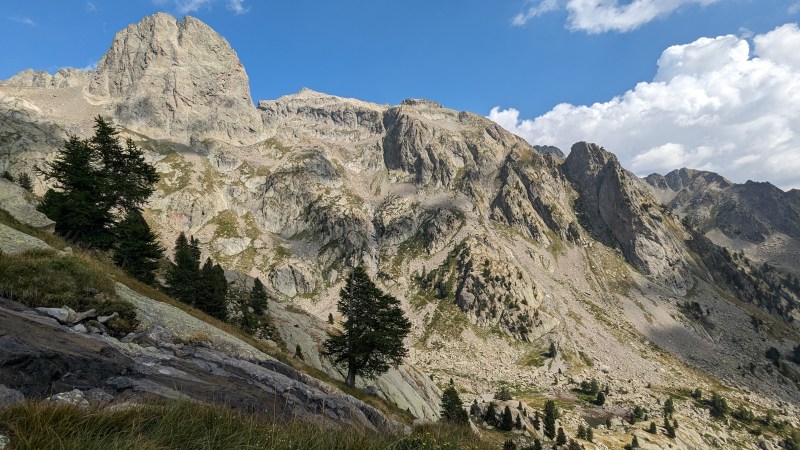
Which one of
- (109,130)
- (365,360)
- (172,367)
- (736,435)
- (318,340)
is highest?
(109,130)

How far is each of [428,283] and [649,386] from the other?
97.9m

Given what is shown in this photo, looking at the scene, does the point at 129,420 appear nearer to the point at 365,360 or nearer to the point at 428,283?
the point at 365,360

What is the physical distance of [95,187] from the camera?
30578 mm

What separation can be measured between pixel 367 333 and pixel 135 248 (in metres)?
23.6

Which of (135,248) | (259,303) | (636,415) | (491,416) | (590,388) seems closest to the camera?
(135,248)

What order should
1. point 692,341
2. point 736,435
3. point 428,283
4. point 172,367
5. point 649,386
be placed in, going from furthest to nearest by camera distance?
point 428,283, point 692,341, point 649,386, point 736,435, point 172,367

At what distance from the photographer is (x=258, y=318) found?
168ft

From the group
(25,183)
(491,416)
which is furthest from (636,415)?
(25,183)

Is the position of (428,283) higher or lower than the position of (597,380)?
higher

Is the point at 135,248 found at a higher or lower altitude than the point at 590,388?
higher

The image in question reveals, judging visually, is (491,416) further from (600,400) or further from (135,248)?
(600,400)

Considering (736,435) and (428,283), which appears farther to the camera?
(428,283)

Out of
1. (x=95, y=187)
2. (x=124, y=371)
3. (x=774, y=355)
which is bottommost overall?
(x=774, y=355)

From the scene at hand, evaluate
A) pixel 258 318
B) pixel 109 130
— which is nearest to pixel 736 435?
pixel 258 318
